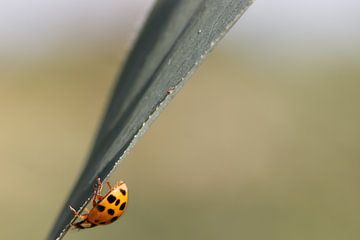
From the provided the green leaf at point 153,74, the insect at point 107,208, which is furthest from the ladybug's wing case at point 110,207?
the green leaf at point 153,74

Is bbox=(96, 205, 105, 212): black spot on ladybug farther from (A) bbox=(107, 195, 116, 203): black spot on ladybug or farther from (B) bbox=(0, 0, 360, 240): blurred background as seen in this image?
(B) bbox=(0, 0, 360, 240): blurred background

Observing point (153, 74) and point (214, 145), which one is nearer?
point (153, 74)

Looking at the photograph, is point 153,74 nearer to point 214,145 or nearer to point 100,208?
point 100,208

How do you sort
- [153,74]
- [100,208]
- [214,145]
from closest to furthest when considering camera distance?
[153,74] < [100,208] < [214,145]

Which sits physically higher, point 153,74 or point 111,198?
point 111,198

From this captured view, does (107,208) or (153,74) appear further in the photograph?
(107,208)

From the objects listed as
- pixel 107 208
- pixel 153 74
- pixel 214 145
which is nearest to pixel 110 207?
pixel 107 208

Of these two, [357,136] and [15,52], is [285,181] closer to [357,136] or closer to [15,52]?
[357,136]

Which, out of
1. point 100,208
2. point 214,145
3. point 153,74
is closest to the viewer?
point 153,74

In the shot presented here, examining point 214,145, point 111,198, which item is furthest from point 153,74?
point 214,145
